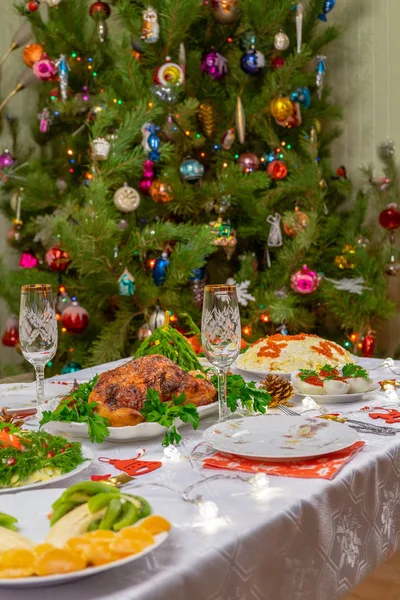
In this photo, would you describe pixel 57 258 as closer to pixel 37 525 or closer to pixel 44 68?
pixel 44 68

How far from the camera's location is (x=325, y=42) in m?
3.22

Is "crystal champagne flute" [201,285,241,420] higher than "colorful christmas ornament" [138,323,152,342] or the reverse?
higher

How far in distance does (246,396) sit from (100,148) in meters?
1.86

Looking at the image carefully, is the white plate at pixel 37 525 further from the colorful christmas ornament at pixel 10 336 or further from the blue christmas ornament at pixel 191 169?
the colorful christmas ornament at pixel 10 336

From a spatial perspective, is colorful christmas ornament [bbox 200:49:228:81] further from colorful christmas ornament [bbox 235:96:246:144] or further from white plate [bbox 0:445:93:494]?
white plate [bbox 0:445:93:494]

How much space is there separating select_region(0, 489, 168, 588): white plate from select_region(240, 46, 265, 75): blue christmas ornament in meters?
2.53

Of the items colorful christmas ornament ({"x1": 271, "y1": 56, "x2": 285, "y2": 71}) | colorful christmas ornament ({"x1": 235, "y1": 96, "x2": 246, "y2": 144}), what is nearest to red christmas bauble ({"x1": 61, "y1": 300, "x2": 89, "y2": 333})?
colorful christmas ornament ({"x1": 235, "y1": 96, "x2": 246, "y2": 144})

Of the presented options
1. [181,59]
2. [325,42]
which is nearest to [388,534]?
[181,59]

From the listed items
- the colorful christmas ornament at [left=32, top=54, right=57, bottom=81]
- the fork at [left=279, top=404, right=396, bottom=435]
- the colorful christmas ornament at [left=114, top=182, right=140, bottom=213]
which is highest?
the colorful christmas ornament at [left=32, top=54, right=57, bottom=81]

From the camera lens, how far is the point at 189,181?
3078 mm

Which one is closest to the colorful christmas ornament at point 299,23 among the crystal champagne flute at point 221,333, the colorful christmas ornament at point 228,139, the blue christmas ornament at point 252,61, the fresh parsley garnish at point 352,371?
the blue christmas ornament at point 252,61

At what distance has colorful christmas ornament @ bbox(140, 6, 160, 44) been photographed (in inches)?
112

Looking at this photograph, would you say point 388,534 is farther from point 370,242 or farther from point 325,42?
point 325,42

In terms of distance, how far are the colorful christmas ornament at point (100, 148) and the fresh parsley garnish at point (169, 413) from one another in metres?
1.91
